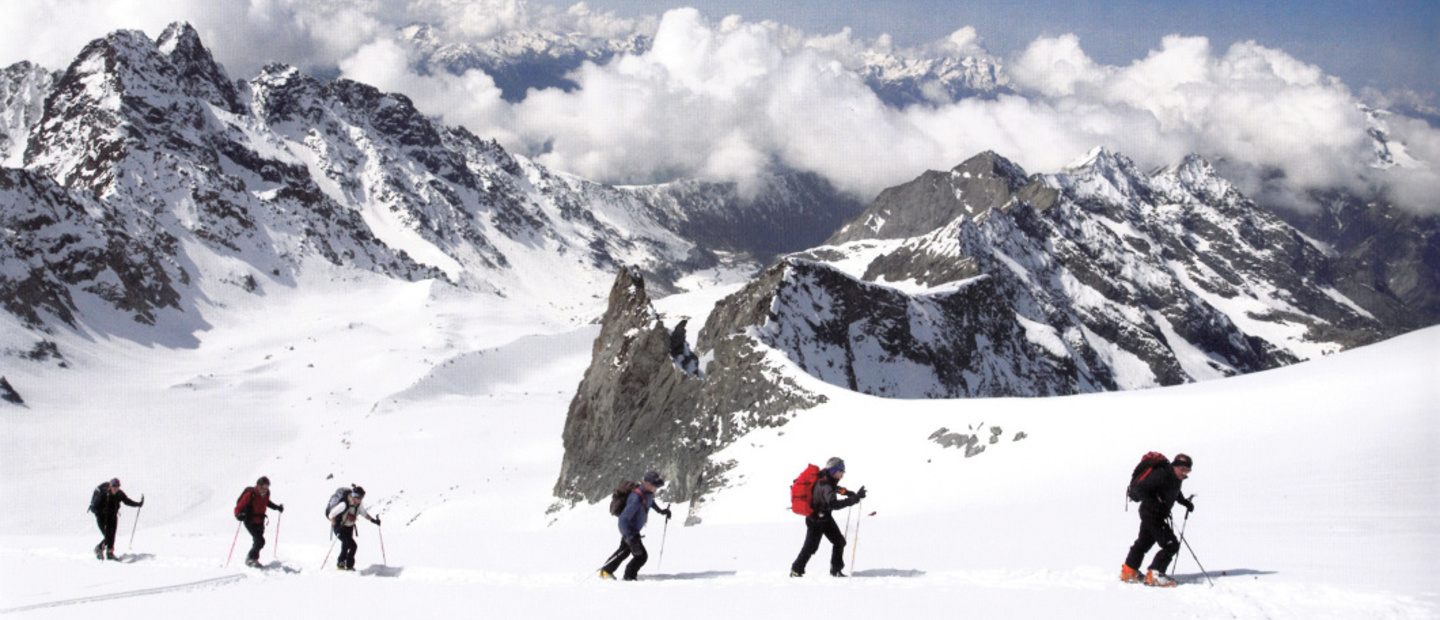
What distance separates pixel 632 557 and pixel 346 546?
6.36 meters

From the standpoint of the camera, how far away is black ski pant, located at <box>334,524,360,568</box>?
16.9 m

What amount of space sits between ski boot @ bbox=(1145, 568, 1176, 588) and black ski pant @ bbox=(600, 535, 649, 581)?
23.9 feet

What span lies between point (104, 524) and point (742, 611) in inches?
599

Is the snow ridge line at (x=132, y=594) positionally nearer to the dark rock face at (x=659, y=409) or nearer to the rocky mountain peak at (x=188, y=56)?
the dark rock face at (x=659, y=409)

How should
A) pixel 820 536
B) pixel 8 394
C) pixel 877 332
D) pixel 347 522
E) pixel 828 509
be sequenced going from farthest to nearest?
pixel 8 394
pixel 877 332
pixel 347 522
pixel 820 536
pixel 828 509

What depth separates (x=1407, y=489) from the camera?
14086 mm

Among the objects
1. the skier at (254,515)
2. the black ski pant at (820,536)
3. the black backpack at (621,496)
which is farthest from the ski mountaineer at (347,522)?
the black ski pant at (820,536)

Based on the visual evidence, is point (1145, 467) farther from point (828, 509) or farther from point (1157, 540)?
point (828, 509)

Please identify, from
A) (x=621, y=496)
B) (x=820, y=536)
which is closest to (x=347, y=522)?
(x=621, y=496)

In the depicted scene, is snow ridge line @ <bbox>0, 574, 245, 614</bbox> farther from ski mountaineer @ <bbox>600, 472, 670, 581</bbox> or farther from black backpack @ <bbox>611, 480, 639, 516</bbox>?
black backpack @ <bbox>611, 480, 639, 516</bbox>

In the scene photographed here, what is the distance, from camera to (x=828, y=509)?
13695 mm

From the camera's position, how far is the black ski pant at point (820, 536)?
13.7 metres

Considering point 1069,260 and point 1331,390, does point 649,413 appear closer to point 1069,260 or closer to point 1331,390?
point 1331,390

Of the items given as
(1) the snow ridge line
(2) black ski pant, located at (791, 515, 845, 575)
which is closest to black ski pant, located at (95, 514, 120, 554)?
(1) the snow ridge line
